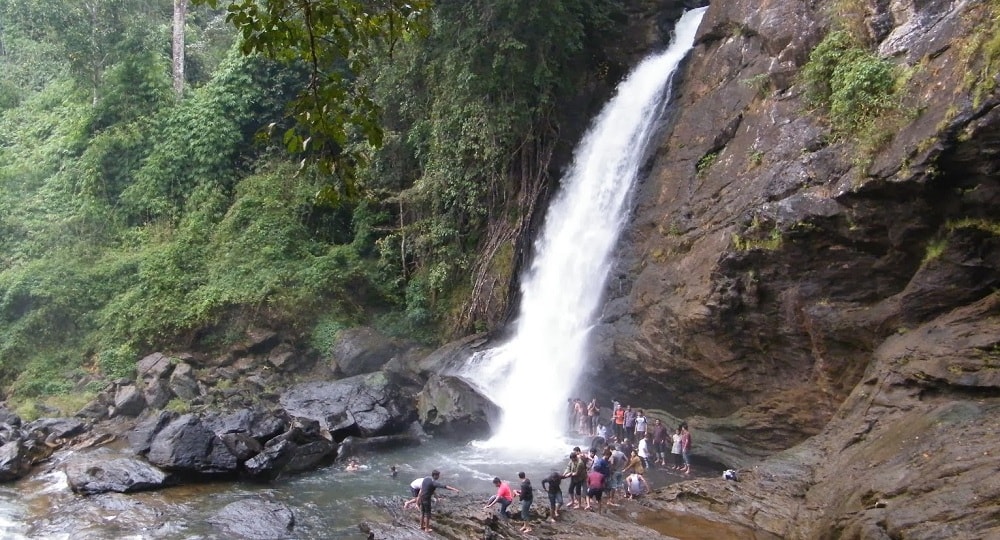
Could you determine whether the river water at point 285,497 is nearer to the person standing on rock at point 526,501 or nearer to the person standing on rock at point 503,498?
the person standing on rock at point 503,498

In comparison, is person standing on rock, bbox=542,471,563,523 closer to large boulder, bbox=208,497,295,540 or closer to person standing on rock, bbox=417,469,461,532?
person standing on rock, bbox=417,469,461,532

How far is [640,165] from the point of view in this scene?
1698 centimetres

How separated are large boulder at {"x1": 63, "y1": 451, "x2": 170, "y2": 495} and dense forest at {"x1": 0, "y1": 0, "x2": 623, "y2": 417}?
6154mm

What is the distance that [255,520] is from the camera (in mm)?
11117

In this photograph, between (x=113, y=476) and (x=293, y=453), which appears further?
(x=293, y=453)

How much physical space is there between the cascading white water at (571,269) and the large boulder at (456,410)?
1.59 ft

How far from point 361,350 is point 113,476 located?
24.5 feet

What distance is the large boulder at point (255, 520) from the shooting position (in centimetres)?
1077

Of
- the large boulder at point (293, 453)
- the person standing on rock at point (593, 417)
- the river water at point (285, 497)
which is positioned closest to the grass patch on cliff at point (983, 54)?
the person standing on rock at point (593, 417)

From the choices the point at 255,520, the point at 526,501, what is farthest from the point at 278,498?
the point at 526,501

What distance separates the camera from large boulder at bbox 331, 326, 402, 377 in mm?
19328

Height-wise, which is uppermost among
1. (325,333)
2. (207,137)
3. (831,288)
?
(207,137)

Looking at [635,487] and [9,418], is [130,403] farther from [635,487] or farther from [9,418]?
[635,487]

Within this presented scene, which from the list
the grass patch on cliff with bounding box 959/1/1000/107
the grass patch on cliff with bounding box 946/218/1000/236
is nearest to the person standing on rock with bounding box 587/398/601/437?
the grass patch on cliff with bounding box 946/218/1000/236
